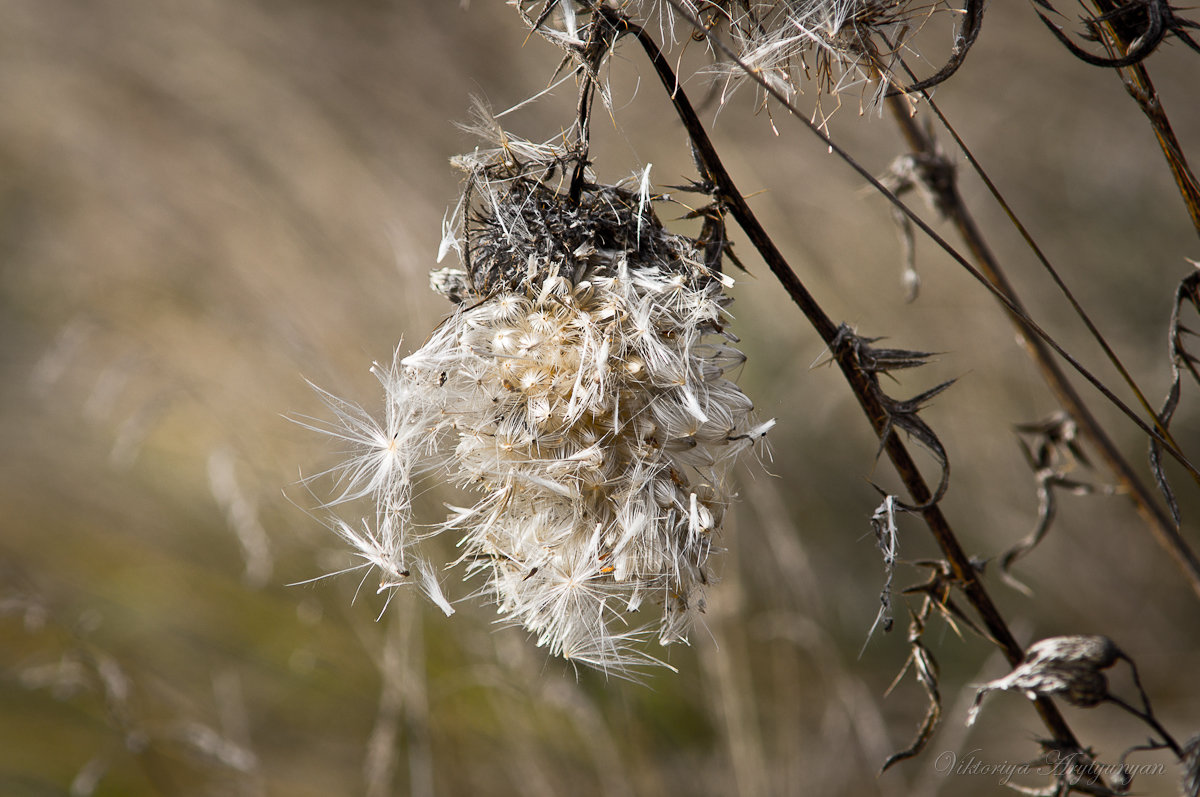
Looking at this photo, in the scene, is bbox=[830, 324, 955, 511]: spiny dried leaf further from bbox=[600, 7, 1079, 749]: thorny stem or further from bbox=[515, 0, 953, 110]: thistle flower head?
bbox=[515, 0, 953, 110]: thistle flower head

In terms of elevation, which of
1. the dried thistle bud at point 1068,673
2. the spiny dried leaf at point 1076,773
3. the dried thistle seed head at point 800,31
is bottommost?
the spiny dried leaf at point 1076,773

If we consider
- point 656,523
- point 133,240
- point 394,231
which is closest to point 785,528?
point 656,523

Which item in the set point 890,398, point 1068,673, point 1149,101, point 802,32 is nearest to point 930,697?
point 1068,673

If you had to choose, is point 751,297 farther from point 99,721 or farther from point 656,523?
point 99,721

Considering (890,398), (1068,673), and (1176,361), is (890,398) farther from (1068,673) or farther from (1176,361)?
(1068,673)

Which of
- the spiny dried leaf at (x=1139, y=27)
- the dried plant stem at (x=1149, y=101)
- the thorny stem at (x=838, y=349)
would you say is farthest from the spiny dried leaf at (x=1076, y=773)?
the spiny dried leaf at (x=1139, y=27)

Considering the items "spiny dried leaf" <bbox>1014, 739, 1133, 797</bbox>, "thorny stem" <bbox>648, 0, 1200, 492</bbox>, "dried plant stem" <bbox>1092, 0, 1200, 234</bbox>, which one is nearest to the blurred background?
"spiny dried leaf" <bbox>1014, 739, 1133, 797</bbox>

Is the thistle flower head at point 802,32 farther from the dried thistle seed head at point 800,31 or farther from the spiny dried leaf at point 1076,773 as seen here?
the spiny dried leaf at point 1076,773
